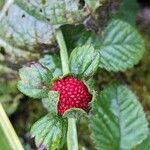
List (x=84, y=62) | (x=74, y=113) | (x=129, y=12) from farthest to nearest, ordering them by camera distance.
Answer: (x=129, y=12)
(x=84, y=62)
(x=74, y=113)

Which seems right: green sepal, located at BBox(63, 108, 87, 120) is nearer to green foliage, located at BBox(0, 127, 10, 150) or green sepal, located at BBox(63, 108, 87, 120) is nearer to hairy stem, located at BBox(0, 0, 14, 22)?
green foliage, located at BBox(0, 127, 10, 150)

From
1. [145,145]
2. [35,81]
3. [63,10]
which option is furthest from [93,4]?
[145,145]

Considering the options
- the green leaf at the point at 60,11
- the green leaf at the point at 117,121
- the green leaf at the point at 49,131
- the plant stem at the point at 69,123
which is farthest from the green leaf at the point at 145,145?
the green leaf at the point at 60,11

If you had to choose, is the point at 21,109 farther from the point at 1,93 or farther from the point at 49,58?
the point at 49,58

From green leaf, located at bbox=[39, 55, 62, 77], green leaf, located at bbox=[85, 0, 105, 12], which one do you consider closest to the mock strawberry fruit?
green leaf, located at bbox=[39, 55, 62, 77]

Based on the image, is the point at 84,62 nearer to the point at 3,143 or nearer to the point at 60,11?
the point at 60,11

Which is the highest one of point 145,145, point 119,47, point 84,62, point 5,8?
point 5,8

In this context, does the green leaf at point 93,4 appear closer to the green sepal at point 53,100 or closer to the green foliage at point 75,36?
the green foliage at point 75,36
